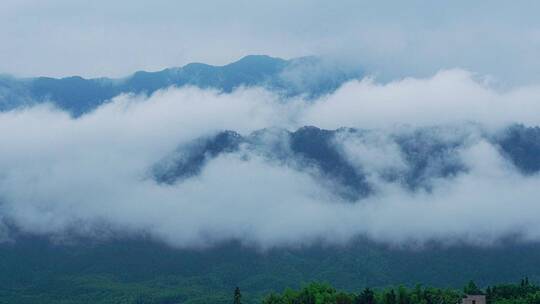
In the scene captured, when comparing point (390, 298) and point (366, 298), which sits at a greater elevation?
point (366, 298)

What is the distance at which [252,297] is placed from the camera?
199250 millimetres

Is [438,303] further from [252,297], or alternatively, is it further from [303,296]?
[252,297]

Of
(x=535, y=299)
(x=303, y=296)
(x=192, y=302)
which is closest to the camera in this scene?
(x=535, y=299)

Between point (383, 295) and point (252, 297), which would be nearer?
point (383, 295)

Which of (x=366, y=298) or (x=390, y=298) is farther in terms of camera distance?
(x=366, y=298)

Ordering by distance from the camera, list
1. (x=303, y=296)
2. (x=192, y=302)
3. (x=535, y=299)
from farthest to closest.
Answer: (x=192, y=302)
(x=303, y=296)
(x=535, y=299)

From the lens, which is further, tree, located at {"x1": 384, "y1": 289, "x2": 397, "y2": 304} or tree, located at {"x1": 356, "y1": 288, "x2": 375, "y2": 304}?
tree, located at {"x1": 356, "y1": 288, "x2": 375, "y2": 304}

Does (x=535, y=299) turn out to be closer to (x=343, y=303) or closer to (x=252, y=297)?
(x=343, y=303)

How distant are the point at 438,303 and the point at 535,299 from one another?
32.9 ft

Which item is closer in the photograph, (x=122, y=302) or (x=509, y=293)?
(x=509, y=293)

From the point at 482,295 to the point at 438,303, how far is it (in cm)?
478

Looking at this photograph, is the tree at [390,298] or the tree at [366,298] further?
the tree at [366,298]

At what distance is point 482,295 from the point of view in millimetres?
115750

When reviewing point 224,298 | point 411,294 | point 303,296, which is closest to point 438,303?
point 411,294
